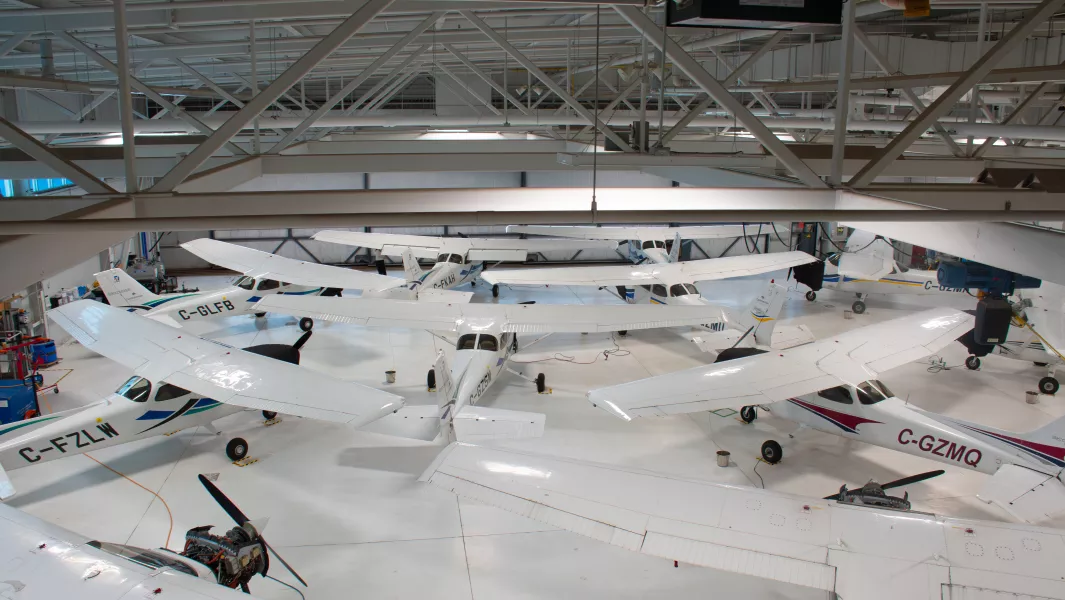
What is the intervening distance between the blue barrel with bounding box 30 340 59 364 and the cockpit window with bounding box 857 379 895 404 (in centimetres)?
1597

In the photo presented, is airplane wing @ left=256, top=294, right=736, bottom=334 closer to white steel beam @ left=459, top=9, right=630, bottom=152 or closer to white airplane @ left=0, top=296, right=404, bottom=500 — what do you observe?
white airplane @ left=0, top=296, right=404, bottom=500

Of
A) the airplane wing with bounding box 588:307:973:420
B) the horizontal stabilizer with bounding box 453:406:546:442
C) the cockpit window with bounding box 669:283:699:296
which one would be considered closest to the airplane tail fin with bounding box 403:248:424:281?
the cockpit window with bounding box 669:283:699:296

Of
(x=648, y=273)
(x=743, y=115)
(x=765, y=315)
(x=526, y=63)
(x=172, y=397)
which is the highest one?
(x=526, y=63)

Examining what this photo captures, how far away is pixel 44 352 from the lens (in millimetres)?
15703

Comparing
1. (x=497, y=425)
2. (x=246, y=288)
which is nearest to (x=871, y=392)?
(x=497, y=425)

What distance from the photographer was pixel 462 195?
5.05m

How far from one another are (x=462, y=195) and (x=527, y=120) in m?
7.79

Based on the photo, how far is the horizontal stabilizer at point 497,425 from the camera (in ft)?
31.7

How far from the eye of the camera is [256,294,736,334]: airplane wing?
13.9 meters

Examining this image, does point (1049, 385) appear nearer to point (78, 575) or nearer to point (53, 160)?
point (78, 575)

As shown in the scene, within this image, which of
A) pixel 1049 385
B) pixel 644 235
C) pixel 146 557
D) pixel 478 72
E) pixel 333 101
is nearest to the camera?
pixel 146 557

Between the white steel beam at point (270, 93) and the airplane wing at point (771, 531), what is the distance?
447cm

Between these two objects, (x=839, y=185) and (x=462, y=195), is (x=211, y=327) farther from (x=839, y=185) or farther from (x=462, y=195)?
(x=839, y=185)

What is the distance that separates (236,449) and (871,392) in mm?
9995
